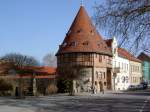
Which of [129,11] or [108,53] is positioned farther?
[108,53]

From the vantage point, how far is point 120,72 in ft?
303

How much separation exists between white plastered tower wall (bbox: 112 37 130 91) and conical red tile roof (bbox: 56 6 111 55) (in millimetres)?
5327

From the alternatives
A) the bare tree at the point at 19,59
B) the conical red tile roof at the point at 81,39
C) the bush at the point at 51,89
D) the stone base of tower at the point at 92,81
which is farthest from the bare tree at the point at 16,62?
the bush at the point at 51,89

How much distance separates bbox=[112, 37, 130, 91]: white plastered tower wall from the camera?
3472 inches

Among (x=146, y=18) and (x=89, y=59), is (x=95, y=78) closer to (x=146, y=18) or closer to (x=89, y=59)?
Result: (x=89, y=59)

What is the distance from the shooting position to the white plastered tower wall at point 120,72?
8819 cm

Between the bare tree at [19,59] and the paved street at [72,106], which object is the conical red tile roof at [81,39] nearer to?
the bare tree at [19,59]

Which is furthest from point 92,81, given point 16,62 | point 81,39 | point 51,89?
point 16,62

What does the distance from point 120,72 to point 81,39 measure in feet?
59.9

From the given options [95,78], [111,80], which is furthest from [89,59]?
[111,80]

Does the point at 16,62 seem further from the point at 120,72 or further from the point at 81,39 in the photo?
the point at 81,39

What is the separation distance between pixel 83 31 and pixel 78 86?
11.9 metres

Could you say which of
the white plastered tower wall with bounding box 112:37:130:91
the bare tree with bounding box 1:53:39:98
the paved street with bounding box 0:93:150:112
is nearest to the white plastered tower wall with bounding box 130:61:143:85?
the white plastered tower wall with bounding box 112:37:130:91

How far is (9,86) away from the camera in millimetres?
59281
